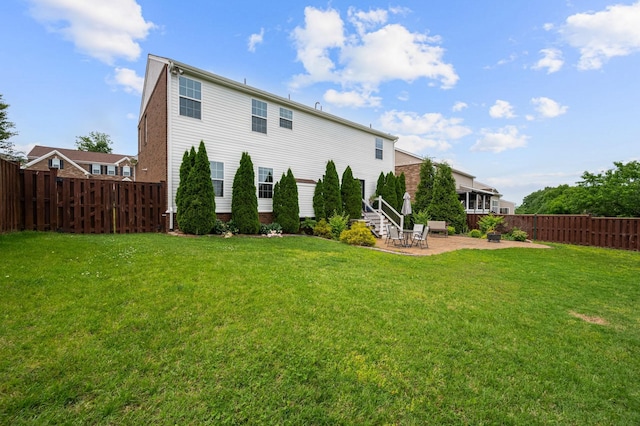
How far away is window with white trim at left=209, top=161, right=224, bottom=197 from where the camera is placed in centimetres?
1183

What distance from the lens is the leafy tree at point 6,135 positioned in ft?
89.9

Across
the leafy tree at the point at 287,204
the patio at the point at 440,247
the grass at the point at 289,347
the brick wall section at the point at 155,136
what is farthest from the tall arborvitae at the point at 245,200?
the grass at the point at 289,347

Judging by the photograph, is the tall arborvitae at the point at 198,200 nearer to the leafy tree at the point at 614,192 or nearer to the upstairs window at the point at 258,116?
the upstairs window at the point at 258,116

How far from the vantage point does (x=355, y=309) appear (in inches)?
163

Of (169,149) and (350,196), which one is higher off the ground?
(169,149)

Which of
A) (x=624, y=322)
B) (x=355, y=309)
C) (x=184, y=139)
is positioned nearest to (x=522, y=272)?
(x=624, y=322)

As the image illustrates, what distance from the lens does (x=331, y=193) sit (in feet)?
49.3

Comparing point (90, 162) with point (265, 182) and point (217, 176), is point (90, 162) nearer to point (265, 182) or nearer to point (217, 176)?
point (217, 176)

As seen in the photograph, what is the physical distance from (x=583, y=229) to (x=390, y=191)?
33.3ft

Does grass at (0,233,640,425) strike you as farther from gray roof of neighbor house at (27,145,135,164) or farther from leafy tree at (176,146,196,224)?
gray roof of neighbor house at (27,145,135,164)

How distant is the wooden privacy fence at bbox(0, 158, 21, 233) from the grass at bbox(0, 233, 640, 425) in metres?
2.21

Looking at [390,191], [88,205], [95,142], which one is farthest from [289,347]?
[95,142]

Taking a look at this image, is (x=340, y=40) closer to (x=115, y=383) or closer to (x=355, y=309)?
(x=355, y=309)

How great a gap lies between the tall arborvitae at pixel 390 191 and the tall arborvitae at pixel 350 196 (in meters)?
3.04
